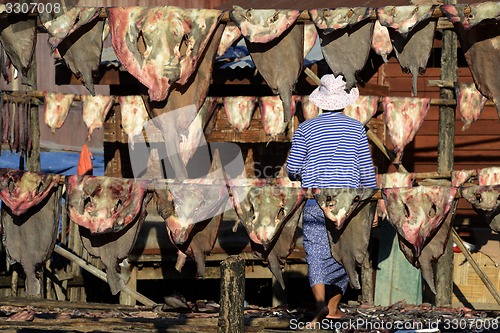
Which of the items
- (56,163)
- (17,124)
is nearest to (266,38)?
(17,124)

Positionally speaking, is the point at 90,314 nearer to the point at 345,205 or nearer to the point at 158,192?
the point at 158,192

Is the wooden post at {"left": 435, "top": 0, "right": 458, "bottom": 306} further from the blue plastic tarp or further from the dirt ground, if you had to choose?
the blue plastic tarp

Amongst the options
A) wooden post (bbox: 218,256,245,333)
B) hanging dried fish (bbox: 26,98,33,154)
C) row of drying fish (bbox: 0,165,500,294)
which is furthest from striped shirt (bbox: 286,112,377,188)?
hanging dried fish (bbox: 26,98,33,154)

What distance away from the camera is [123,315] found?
948 cm

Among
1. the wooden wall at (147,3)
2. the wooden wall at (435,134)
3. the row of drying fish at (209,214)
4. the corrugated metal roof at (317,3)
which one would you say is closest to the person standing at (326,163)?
the row of drying fish at (209,214)

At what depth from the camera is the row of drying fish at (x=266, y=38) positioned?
24.8 feet

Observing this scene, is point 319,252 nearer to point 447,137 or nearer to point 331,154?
point 331,154

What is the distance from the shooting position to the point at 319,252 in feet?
28.7

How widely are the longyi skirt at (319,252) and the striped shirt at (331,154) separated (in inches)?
10.9

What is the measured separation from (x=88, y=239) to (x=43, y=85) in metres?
15.4

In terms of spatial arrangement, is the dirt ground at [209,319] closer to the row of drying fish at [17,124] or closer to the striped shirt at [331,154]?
the striped shirt at [331,154]

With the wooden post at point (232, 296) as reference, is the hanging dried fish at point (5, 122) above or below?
above

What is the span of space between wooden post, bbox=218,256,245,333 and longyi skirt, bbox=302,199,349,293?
134 cm

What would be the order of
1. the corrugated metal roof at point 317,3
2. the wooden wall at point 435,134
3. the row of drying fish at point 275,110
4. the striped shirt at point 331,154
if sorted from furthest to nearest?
1. the wooden wall at point 435,134
2. the corrugated metal roof at point 317,3
3. the row of drying fish at point 275,110
4. the striped shirt at point 331,154
